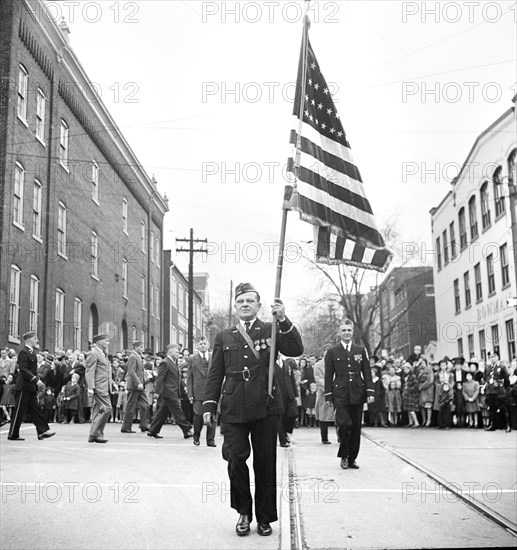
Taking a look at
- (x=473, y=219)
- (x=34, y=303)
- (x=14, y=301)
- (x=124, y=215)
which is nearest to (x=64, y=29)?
(x=34, y=303)

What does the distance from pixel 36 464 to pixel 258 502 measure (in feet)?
15.8

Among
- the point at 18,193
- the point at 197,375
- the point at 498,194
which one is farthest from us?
the point at 498,194

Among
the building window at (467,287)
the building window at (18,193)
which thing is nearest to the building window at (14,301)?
the building window at (18,193)

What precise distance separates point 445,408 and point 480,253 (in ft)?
57.4

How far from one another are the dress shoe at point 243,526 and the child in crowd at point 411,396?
47.1 ft

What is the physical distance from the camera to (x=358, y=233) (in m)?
7.67

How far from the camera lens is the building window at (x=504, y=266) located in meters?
30.7

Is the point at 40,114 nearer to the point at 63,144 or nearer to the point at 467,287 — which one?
the point at 63,144

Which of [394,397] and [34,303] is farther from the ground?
[34,303]

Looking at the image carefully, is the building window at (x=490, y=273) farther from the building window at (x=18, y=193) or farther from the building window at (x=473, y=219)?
the building window at (x=18, y=193)

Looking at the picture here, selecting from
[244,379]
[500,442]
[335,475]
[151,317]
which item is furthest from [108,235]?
[244,379]

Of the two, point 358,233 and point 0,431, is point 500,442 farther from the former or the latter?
point 0,431

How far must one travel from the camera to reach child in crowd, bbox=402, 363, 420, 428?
19391 mm

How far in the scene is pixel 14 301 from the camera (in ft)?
77.0
